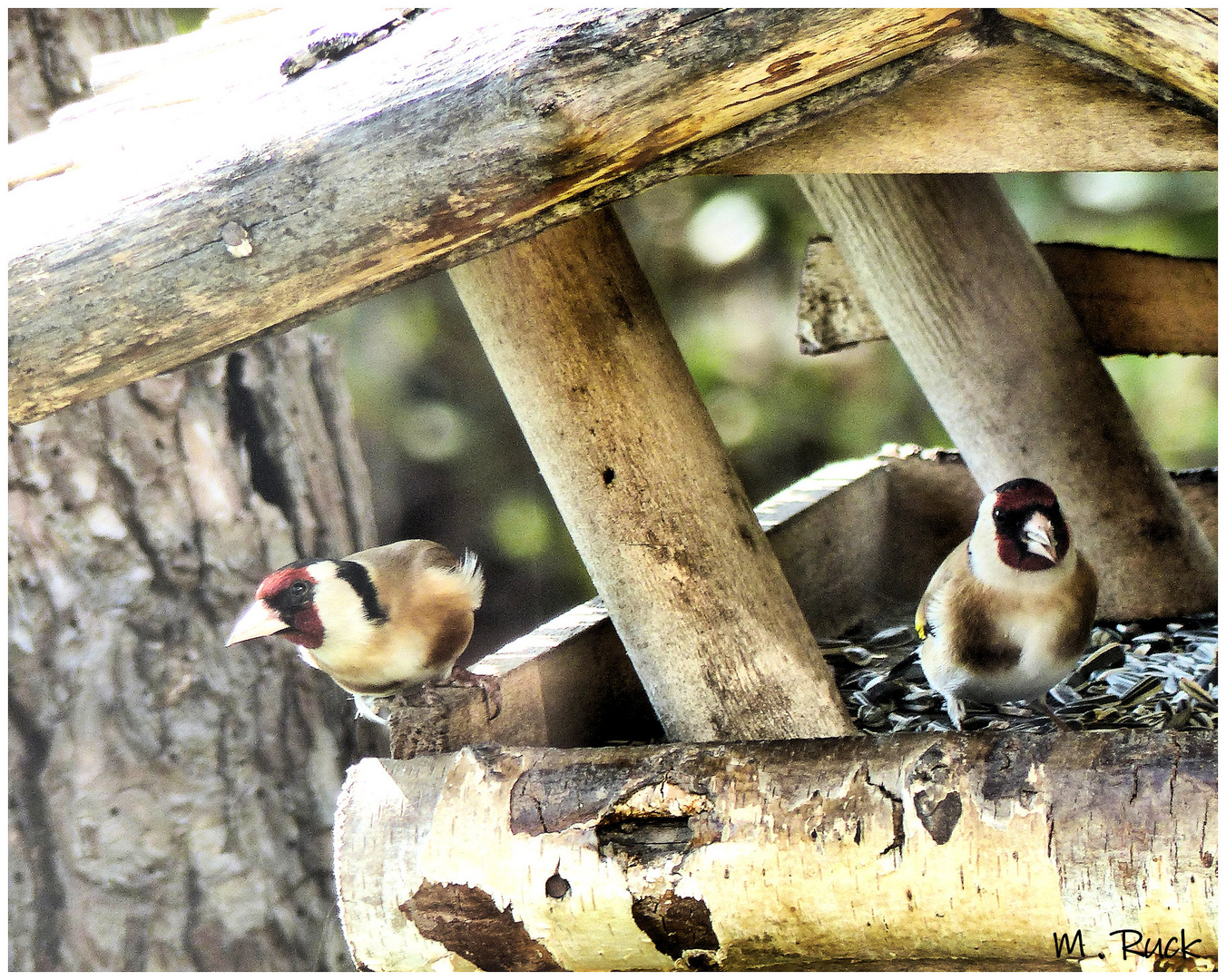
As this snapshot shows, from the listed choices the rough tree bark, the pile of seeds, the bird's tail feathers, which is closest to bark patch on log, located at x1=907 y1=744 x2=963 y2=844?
the pile of seeds

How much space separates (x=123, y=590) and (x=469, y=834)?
4.36 ft

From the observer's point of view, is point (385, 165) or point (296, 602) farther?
point (296, 602)

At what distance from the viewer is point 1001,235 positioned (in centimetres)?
176

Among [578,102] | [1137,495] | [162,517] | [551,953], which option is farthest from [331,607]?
[1137,495]

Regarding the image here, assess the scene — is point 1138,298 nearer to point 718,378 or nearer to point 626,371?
point 626,371

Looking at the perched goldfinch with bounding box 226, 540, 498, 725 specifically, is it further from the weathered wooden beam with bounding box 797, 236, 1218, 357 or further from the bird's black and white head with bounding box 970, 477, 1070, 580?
the weathered wooden beam with bounding box 797, 236, 1218, 357

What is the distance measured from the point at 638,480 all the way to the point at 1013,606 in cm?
47

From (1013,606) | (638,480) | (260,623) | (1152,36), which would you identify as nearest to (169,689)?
(260,623)

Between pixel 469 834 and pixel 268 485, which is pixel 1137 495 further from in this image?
pixel 268 485

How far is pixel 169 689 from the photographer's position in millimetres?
2291

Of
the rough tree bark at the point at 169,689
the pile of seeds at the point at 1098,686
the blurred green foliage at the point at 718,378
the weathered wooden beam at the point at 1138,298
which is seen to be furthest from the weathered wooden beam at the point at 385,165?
the blurred green foliage at the point at 718,378

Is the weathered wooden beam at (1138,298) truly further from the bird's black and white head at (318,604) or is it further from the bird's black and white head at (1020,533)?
the bird's black and white head at (318,604)

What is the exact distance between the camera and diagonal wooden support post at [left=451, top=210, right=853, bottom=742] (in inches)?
54.6

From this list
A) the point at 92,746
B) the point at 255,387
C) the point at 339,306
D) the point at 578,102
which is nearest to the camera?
the point at 578,102
